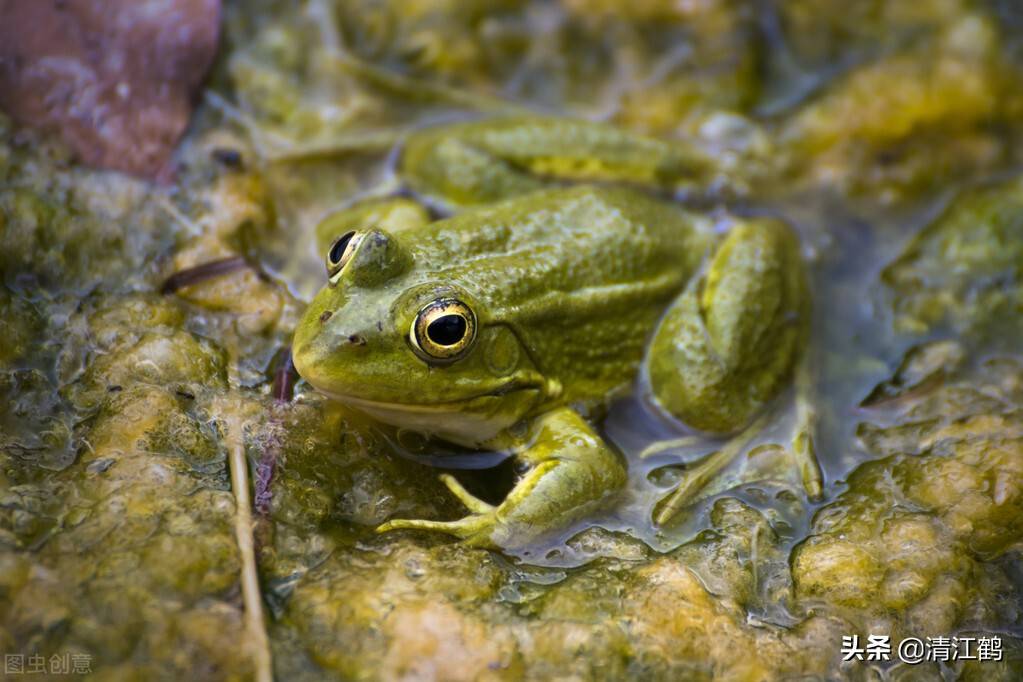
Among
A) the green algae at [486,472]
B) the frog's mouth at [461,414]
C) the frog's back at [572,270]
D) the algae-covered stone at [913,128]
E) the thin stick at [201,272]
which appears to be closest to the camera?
the green algae at [486,472]

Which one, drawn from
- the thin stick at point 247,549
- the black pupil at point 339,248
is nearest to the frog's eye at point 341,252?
the black pupil at point 339,248

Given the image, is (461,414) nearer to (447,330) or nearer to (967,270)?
(447,330)

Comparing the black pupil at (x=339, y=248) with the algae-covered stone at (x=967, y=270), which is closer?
the black pupil at (x=339, y=248)

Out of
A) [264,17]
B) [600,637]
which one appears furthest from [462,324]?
[264,17]

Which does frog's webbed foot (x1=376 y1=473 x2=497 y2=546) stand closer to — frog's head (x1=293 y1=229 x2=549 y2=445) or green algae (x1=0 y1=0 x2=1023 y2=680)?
green algae (x1=0 y1=0 x2=1023 y2=680)

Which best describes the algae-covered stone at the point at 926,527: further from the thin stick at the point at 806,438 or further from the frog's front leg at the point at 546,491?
the frog's front leg at the point at 546,491

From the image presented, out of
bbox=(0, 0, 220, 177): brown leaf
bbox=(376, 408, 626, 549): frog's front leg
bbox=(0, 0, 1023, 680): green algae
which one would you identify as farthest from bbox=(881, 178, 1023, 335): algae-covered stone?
bbox=(0, 0, 220, 177): brown leaf

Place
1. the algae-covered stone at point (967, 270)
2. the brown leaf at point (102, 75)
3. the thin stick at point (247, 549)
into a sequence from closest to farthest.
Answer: the thin stick at point (247, 549)
the brown leaf at point (102, 75)
the algae-covered stone at point (967, 270)
